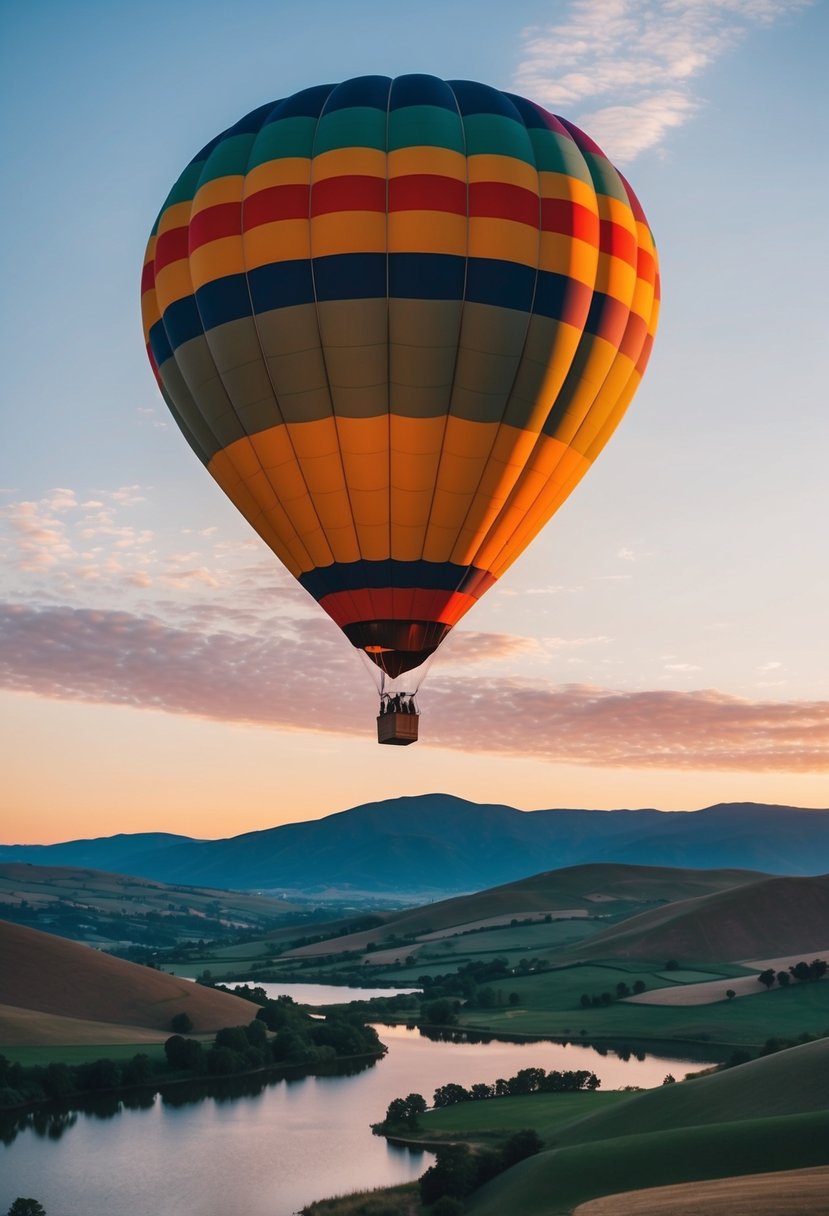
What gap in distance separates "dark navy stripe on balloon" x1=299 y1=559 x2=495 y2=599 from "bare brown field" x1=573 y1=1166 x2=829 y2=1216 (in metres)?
16.8

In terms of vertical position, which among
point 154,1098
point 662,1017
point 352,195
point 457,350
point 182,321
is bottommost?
point 154,1098

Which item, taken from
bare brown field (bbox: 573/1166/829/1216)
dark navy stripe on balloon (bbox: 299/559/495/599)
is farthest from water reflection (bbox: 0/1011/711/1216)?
dark navy stripe on balloon (bbox: 299/559/495/599)

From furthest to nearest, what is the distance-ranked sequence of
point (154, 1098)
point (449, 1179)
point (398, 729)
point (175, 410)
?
point (154, 1098) < point (449, 1179) < point (175, 410) < point (398, 729)

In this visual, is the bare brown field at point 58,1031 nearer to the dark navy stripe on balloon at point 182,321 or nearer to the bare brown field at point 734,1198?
the bare brown field at point 734,1198

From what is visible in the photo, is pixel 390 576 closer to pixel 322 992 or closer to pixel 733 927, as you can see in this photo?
pixel 322 992

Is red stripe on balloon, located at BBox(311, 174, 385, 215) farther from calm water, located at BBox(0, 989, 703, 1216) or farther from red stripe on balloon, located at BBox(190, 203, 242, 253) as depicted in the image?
calm water, located at BBox(0, 989, 703, 1216)

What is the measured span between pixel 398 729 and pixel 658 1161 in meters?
19.0

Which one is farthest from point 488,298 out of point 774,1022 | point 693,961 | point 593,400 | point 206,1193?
point 693,961

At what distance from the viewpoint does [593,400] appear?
3681 centimetres

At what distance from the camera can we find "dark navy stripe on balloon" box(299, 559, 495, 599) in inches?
1362

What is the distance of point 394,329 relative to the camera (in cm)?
3306

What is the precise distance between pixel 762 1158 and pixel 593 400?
2387 centimetres

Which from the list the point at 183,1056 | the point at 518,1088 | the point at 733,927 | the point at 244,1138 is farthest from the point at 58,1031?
the point at 733,927

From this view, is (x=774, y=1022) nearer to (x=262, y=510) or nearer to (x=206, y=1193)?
(x=206, y=1193)
